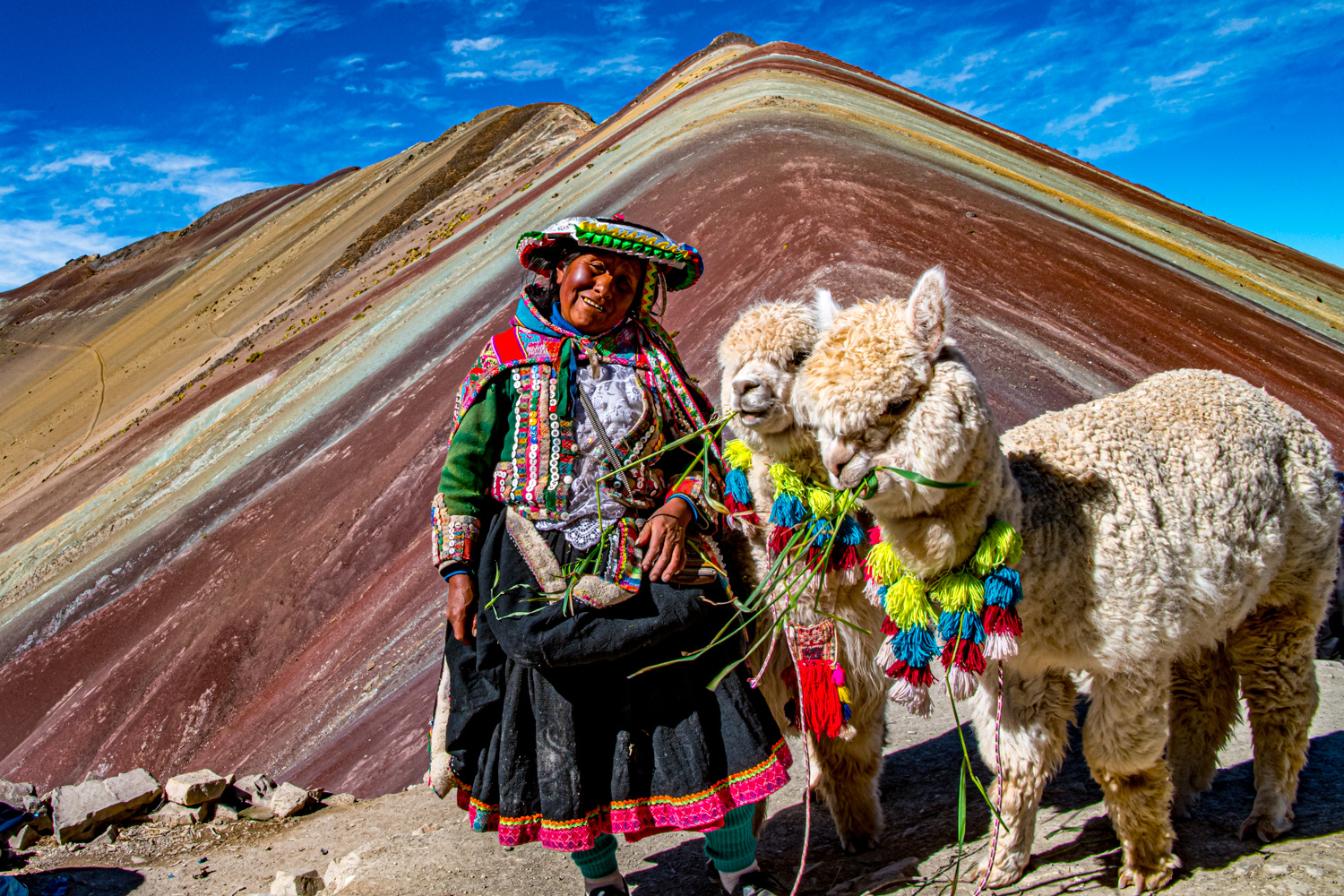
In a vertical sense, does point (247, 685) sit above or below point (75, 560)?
below

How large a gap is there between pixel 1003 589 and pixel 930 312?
667 millimetres

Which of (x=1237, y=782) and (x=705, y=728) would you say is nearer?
(x=705, y=728)

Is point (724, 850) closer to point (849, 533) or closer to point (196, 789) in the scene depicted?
point (849, 533)

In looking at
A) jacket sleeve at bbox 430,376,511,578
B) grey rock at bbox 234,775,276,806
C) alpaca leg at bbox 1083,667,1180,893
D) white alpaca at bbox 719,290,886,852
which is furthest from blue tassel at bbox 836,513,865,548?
grey rock at bbox 234,775,276,806

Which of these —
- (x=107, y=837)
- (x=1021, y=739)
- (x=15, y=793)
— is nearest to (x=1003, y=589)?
(x=1021, y=739)

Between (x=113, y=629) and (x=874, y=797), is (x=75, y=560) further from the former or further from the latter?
(x=874, y=797)

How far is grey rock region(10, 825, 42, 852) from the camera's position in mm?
4512

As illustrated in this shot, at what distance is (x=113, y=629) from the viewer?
9422 millimetres

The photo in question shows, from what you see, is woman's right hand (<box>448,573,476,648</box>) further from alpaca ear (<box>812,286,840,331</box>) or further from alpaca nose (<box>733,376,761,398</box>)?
alpaca ear (<box>812,286,840,331</box>)

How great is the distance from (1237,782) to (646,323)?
2.59m

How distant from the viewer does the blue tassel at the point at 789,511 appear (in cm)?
237

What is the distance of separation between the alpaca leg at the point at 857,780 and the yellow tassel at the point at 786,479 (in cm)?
93

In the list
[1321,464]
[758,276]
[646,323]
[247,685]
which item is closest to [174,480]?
[247,685]

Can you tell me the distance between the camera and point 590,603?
2.21m
